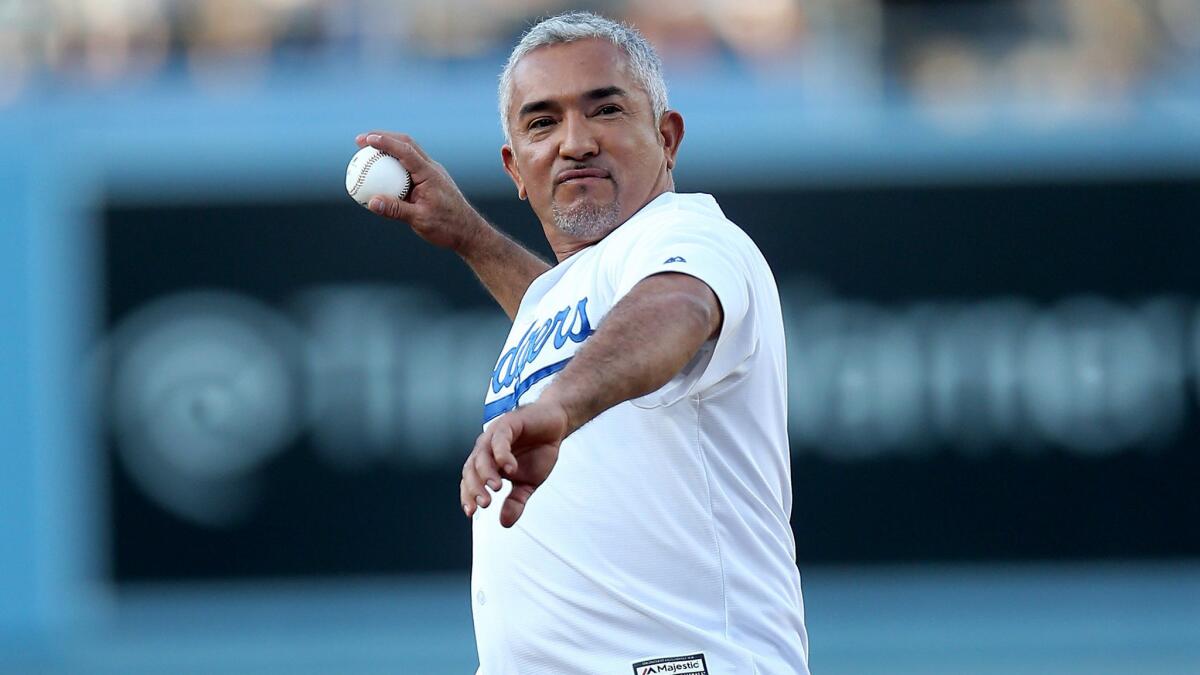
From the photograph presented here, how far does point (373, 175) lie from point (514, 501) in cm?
189

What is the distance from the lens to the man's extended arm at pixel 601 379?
88.6 inches

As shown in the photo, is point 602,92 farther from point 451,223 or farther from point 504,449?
point 504,449

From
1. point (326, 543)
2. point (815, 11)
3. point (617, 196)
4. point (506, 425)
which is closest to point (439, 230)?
point (617, 196)

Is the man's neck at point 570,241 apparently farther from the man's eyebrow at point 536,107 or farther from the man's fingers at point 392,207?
the man's fingers at point 392,207

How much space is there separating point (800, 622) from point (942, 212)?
6.20 m

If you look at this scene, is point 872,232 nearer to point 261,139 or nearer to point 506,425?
point 261,139

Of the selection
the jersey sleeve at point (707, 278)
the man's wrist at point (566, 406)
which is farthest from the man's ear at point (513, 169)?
the man's wrist at point (566, 406)

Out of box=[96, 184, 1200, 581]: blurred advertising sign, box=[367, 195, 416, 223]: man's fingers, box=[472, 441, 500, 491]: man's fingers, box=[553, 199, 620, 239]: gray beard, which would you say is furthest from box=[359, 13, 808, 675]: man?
box=[96, 184, 1200, 581]: blurred advertising sign

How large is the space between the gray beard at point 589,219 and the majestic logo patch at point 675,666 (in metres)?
0.96

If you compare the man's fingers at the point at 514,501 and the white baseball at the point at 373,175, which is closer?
the man's fingers at the point at 514,501

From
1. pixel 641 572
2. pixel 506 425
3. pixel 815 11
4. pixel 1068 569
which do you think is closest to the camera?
pixel 506 425

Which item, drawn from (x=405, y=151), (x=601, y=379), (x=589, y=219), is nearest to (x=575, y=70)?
(x=589, y=219)

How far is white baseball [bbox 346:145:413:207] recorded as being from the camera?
4086 millimetres

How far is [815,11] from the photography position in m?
9.38
